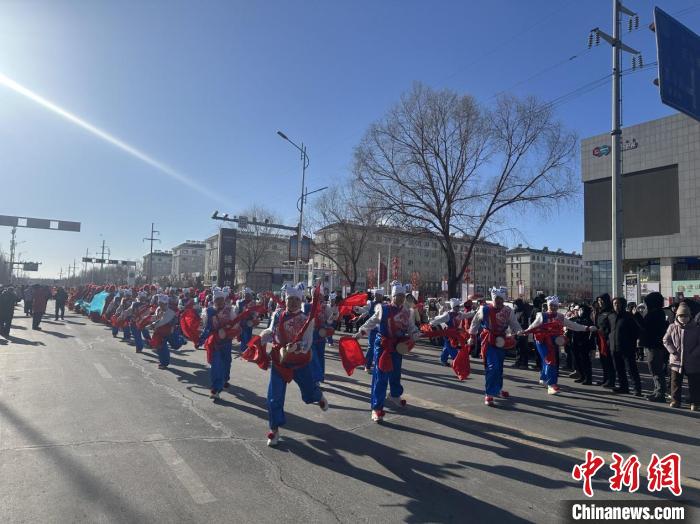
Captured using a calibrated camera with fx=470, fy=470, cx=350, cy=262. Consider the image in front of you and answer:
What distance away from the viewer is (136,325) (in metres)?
13.8

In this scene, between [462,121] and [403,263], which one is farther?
[403,263]

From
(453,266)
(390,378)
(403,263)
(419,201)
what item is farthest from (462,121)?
(403,263)

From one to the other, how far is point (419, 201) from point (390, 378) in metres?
17.4

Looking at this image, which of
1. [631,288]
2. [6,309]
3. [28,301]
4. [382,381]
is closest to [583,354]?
[382,381]

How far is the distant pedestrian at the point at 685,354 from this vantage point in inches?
313

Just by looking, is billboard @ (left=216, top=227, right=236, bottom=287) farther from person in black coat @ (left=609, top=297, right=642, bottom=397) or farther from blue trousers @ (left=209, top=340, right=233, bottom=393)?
person in black coat @ (left=609, top=297, right=642, bottom=397)

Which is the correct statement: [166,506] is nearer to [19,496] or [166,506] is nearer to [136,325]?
[19,496]

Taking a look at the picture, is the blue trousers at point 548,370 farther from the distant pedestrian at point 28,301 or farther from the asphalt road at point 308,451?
the distant pedestrian at point 28,301

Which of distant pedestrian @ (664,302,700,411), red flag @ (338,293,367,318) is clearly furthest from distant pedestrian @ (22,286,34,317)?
distant pedestrian @ (664,302,700,411)

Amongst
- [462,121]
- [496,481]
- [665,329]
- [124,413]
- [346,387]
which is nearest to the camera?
[496,481]

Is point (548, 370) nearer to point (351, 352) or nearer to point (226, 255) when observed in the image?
point (351, 352)

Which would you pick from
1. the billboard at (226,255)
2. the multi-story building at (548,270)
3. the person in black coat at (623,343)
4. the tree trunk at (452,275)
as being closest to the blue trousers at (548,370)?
the person in black coat at (623,343)

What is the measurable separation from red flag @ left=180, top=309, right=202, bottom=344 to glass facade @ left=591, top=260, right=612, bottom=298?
34880 millimetres
